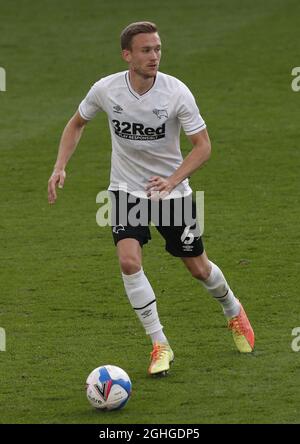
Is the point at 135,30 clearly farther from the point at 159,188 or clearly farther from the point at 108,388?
the point at 108,388

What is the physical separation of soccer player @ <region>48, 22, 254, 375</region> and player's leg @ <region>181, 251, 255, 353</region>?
0.01m

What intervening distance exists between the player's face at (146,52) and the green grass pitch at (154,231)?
7.71 feet

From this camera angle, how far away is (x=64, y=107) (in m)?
19.8

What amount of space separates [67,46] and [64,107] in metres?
4.53

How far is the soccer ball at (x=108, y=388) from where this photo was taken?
8.24 meters

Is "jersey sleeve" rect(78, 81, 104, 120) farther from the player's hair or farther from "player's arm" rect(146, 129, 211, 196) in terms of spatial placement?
"player's arm" rect(146, 129, 211, 196)

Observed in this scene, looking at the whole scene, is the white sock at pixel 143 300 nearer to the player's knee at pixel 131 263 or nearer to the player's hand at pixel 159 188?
the player's knee at pixel 131 263

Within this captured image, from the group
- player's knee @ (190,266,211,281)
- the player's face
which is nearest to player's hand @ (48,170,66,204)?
the player's face

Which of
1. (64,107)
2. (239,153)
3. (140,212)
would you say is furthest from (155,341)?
(64,107)

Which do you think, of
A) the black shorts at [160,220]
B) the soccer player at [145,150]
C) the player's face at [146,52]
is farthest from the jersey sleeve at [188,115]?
the black shorts at [160,220]

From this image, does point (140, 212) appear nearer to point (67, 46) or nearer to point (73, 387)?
point (73, 387)

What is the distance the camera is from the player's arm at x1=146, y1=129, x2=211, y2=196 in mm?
8727

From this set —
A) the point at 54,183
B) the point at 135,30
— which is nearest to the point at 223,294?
the point at 54,183
